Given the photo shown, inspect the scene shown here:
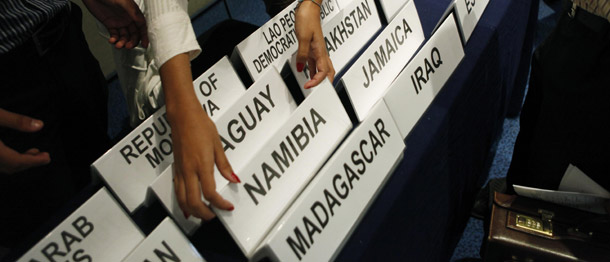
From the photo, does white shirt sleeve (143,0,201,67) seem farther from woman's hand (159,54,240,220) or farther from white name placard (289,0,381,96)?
white name placard (289,0,381,96)

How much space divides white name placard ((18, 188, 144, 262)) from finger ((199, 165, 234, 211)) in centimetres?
15

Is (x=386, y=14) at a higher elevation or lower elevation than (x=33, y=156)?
lower

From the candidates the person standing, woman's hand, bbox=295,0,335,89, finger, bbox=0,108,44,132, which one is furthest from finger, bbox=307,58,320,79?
finger, bbox=0,108,44,132

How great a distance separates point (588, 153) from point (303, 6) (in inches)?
26.9

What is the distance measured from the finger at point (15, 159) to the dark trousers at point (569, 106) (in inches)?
38.9

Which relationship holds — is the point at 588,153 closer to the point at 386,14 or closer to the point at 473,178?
the point at 473,178

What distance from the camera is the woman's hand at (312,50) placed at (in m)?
0.74

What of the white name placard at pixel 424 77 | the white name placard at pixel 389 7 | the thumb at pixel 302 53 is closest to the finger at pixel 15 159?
the thumb at pixel 302 53

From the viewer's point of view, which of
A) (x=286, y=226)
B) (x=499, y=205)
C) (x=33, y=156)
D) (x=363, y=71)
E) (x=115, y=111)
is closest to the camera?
(x=286, y=226)

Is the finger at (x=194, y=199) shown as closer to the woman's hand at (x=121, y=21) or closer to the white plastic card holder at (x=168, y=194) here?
the white plastic card holder at (x=168, y=194)

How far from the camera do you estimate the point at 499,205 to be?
910 millimetres

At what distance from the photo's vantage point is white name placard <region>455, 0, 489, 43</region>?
928 mm

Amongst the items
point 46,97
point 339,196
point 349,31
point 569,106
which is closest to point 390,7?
point 349,31

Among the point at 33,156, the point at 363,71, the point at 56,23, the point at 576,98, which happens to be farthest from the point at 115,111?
the point at 576,98
